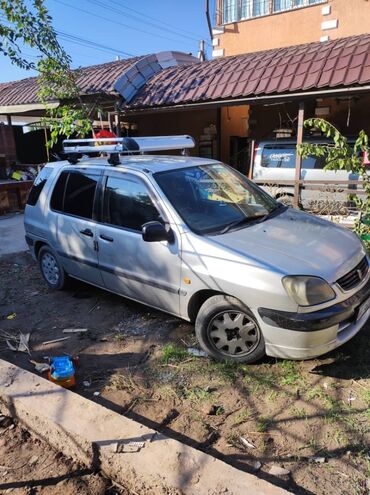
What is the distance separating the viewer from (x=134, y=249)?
3.92 metres

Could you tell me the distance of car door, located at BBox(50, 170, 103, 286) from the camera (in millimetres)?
4438

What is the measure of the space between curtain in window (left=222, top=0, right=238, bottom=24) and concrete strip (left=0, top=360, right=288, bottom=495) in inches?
511

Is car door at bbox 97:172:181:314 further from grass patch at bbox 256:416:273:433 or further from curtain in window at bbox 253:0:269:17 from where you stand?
curtain in window at bbox 253:0:269:17

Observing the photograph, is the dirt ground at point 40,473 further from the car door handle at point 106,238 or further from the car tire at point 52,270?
the car tire at point 52,270

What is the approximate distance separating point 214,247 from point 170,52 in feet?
35.9

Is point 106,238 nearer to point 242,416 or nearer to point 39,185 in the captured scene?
point 39,185

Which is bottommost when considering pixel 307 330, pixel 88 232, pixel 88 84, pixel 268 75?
pixel 307 330

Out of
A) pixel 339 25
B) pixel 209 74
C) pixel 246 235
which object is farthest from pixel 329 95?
pixel 246 235

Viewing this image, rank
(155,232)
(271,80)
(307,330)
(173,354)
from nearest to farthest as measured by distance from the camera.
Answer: (307,330) → (155,232) → (173,354) → (271,80)

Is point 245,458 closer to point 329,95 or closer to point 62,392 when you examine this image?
point 62,392

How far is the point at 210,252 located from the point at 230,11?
39.8 feet

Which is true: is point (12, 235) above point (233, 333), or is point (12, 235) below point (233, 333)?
below

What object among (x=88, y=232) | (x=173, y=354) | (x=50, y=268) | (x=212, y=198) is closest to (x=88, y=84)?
(x=50, y=268)

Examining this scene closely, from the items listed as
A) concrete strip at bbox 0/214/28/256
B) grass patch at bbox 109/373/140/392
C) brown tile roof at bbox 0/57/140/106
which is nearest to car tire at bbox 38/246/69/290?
grass patch at bbox 109/373/140/392
